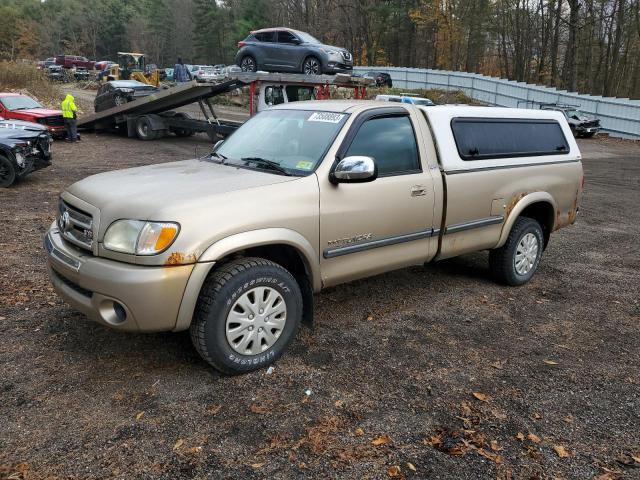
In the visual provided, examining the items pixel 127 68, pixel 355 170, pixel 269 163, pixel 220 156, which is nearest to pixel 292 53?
pixel 220 156

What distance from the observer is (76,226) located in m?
3.60

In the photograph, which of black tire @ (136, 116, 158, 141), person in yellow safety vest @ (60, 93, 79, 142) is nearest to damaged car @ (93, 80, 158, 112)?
black tire @ (136, 116, 158, 141)

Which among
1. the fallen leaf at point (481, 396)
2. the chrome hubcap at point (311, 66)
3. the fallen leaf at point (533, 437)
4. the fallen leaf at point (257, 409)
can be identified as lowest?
the fallen leaf at point (481, 396)

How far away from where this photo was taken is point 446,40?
49.7m

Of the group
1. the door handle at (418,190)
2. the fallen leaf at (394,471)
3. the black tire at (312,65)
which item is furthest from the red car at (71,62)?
the fallen leaf at (394,471)

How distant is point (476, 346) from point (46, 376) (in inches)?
123

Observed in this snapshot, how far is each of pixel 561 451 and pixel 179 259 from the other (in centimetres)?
242

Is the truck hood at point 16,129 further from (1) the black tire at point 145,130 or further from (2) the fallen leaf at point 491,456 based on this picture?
(2) the fallen leaf at point 491,456

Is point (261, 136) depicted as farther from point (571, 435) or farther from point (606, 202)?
point (606, 202)

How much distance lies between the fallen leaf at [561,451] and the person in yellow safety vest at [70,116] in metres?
16.4

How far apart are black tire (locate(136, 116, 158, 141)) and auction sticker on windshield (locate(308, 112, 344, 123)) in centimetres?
1499

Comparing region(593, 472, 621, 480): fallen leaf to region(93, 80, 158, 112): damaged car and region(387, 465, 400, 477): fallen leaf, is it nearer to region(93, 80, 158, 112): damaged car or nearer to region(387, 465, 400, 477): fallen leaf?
region(387, 465, 400, 477): fallen leaf

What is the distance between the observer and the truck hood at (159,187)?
332 centimetres

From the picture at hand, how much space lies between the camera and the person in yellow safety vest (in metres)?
16.1
